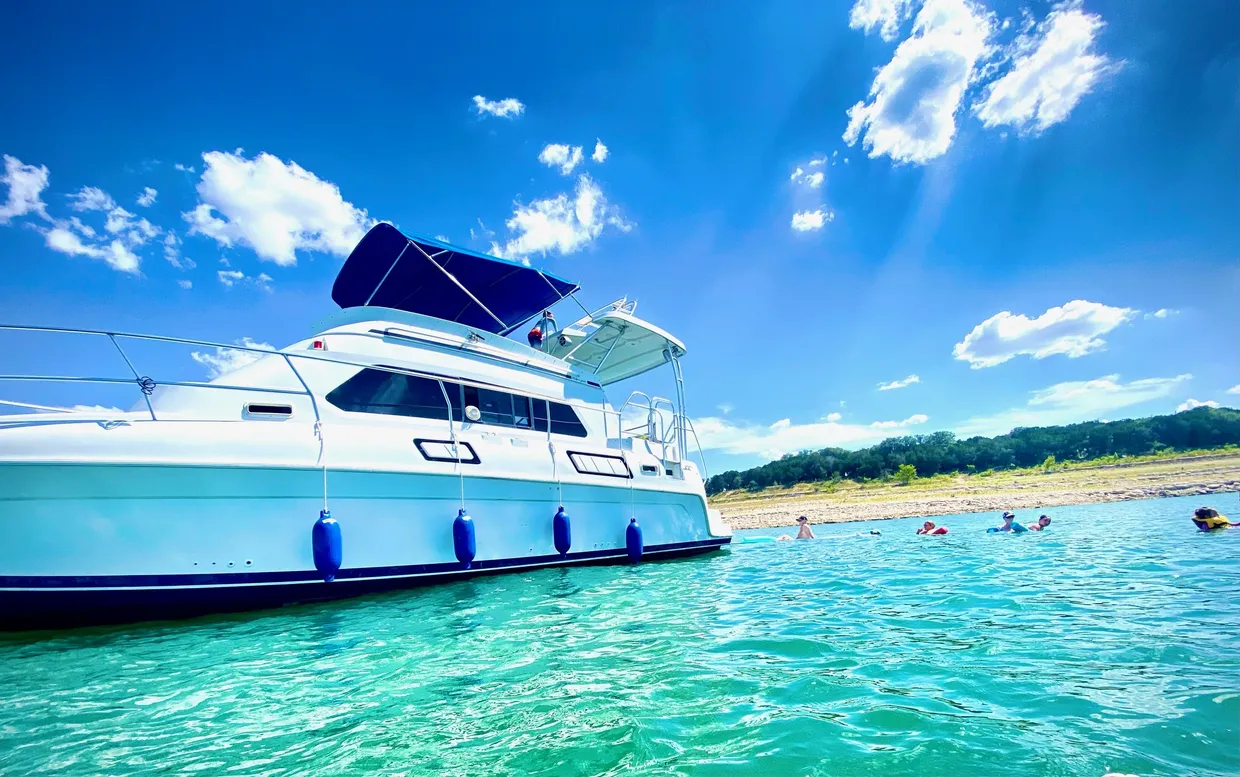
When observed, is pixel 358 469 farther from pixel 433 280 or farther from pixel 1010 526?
pixel 1010 526

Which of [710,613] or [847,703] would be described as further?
[710,613]

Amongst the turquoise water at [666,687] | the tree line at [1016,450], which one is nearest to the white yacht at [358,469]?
the turquoise water at [666,687]

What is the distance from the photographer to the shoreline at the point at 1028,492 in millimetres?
27438

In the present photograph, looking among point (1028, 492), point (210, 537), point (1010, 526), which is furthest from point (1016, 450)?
point (210, 537)

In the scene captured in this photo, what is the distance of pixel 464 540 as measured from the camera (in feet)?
23.3

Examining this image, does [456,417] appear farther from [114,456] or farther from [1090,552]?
[1090,552]

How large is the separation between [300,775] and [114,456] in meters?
4.61

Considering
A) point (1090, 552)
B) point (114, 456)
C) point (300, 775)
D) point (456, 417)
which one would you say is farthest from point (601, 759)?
point (1090, 552)

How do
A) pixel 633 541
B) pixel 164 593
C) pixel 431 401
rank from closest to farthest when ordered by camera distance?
A: pixel 164 593 → pixel 431 401 → pixel 633 541

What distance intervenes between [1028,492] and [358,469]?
1522 inches

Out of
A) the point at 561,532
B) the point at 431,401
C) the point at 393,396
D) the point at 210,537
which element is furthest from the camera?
the point at 561,532

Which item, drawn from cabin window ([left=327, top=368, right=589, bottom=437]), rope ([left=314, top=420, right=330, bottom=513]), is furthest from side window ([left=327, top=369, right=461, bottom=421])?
rope ([left=314, top=420, right=330, bottom=513])

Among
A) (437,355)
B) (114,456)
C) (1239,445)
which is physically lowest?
(1239,445)

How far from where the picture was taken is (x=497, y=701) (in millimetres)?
3113
